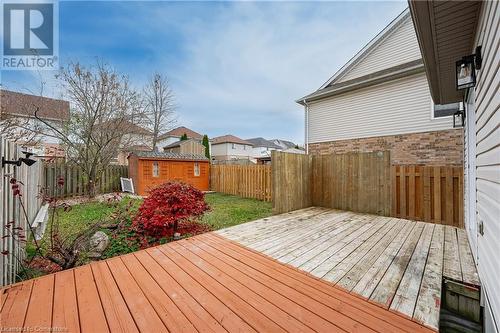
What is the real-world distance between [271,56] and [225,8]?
4290 mm

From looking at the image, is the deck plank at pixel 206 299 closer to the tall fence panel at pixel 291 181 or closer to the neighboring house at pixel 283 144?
the tall fence panel at pixel 291 181

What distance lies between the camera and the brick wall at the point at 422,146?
6.75m

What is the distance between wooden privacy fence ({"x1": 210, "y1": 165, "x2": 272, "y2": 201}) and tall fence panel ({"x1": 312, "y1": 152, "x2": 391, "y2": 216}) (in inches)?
107

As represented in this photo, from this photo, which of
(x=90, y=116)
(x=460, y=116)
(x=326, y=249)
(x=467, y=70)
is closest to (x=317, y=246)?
(x=326, y=249)

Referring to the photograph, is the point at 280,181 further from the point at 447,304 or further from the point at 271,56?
the point at 271,56

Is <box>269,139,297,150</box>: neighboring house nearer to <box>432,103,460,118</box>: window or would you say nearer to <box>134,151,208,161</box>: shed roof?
<box>134,151,208,161</box>: shed roof

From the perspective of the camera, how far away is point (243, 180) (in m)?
10.5

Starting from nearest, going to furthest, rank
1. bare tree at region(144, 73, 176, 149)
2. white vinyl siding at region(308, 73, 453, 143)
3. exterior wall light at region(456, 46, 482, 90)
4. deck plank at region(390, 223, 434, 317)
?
deck plank at region(390, 223, 434, 317) → exterior wall light at region(456, 46, 482, 90) → white vinyl siding at region(308, 73, 453, 143) → bare tree at region(144, 73, 176, 149)

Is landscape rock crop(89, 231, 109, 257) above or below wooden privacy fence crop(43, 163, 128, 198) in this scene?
below

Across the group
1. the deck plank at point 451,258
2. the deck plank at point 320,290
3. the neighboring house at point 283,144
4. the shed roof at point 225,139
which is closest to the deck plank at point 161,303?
the deck plank at point 320,290

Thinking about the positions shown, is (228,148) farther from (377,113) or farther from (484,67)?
→ (484,67)

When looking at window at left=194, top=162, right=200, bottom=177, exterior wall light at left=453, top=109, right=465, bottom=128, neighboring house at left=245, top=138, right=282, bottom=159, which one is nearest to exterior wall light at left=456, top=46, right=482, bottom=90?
exterior wall light at left=453, top=109, right=465, bottom=128

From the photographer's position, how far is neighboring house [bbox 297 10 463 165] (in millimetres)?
7102

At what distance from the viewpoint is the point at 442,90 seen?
3.87m
